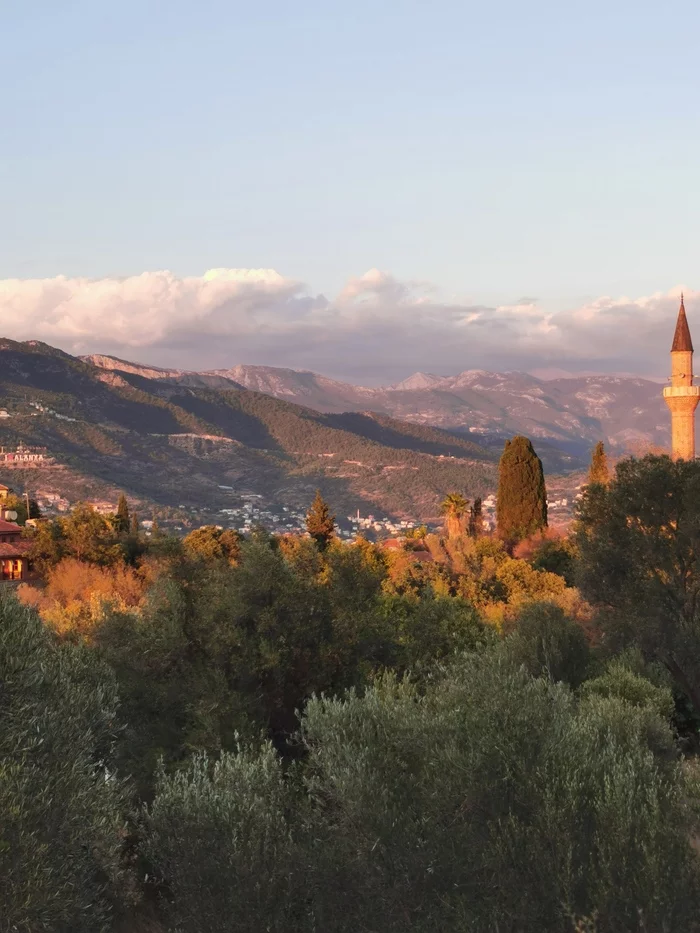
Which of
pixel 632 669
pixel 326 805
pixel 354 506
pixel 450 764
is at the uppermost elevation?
pixel 450 764

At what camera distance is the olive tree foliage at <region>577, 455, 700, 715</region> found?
81.1ft

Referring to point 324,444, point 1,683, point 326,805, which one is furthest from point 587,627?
point 324,444

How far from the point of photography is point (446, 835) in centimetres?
1114

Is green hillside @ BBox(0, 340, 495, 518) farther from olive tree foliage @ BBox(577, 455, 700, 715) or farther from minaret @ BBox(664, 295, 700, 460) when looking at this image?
olive tree foliage @ BBox(577, 455, 700, 715)

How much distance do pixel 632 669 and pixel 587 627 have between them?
9313 millimetres

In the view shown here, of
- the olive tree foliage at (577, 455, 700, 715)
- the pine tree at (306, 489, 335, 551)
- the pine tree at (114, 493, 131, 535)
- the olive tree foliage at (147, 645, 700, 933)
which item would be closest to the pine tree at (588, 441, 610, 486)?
the pine tree at (306, 489, 335, 551)

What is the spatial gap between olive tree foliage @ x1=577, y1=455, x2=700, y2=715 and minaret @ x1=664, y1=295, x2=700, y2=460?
99.8 ft

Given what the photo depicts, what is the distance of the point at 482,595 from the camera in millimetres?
42531

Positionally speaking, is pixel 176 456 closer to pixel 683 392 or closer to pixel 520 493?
pixel 520 493

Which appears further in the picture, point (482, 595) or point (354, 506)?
point (354, 506)

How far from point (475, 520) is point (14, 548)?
29989mm

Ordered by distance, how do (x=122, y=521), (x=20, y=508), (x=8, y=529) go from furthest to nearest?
(x=20, y=508)
(x=122, y=521)
(x=8, y=529)

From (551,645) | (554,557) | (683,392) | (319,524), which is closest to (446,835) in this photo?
(551,645)

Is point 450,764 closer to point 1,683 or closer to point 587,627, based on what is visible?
point 1,683
